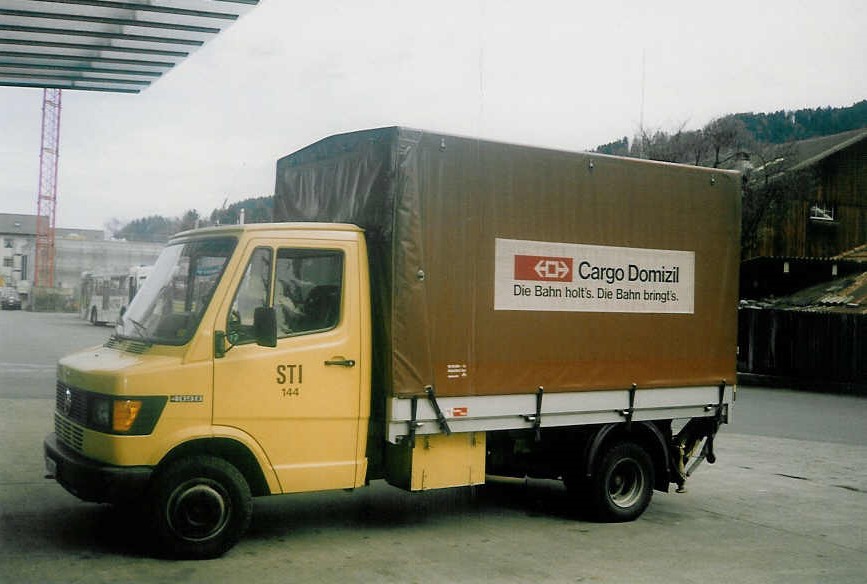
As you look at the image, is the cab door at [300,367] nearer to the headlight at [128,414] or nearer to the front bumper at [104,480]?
the headlight at [128,414]

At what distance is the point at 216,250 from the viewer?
7.20 m

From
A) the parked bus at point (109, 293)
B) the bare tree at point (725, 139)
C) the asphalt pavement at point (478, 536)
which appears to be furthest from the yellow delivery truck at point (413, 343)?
the parked bus at point (109, 293)

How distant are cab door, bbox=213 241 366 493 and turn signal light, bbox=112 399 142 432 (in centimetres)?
60

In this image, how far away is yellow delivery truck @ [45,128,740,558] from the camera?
6.76 m

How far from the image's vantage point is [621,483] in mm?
8898

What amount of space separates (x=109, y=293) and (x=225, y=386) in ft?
136

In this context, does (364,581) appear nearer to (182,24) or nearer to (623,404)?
(623,404)

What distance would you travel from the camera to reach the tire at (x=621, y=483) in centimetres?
857

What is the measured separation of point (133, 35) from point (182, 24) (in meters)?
0.91

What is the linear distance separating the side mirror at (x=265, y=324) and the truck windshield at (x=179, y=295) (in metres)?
0.43

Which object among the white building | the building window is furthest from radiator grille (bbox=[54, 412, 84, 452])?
the white building

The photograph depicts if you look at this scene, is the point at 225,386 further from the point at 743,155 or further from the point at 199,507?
the point at 743,155

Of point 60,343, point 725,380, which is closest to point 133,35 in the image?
point 725,380

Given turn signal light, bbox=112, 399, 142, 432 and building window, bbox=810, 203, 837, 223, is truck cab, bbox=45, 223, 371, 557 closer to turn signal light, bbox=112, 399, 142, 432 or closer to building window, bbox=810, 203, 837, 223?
turn signal light, bbox=112, 399, 142, 432
